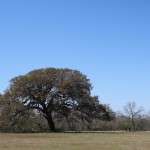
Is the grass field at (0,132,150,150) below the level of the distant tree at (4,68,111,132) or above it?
below

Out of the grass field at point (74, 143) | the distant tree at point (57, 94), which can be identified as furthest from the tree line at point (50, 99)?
the grass field at point (74, 143)

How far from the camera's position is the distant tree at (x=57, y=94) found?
6775 cm

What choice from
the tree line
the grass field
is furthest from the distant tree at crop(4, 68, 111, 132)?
the grass field

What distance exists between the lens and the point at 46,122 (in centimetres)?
7650

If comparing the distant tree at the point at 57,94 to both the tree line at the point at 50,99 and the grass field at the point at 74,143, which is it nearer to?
the tree line at the point at 50,99

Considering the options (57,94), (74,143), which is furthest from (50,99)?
(74,143)

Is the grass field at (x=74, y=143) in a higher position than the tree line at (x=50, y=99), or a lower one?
lower

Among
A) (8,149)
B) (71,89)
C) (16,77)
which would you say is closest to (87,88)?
(71,89)

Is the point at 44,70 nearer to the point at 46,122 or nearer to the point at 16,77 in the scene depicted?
the point at 16,77

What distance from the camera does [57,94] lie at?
68.3 meters

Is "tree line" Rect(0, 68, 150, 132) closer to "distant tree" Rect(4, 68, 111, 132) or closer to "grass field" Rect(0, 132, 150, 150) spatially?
"distant tree" Rect(4, 68, 111, 132)

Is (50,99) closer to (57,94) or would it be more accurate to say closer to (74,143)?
(57,94)

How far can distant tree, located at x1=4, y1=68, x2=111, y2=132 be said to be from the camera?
67.8 m

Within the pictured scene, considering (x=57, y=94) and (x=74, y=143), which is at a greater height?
(x=57, y=94)
